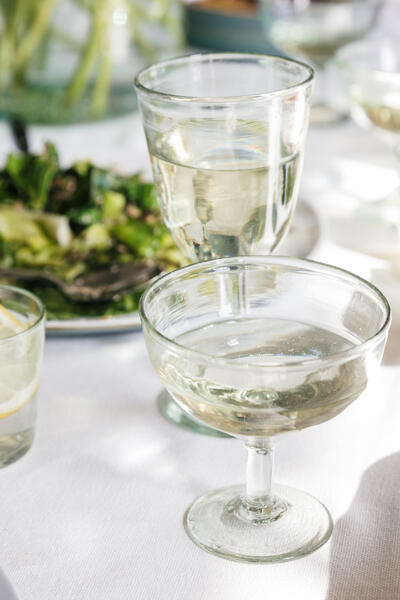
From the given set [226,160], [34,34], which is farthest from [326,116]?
[226,160]

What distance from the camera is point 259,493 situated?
2.09 ft

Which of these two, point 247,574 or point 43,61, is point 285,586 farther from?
point 43,61

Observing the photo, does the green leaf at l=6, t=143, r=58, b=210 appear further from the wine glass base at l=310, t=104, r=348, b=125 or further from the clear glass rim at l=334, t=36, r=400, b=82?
the wine glass base at l=310, t=104, r=348, b=125

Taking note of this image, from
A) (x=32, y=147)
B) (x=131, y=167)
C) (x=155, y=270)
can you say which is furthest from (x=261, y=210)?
(x=32, y=147)

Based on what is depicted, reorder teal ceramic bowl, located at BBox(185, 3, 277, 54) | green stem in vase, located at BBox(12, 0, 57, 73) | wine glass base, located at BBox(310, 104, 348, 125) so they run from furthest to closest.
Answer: teal ceramic bowl, located at BBox(185, 3, 277, 54)
wine glass base, located at BBox(310, 104, 348, 125)
green stem in vase, located at BBox(12, 0, 57, 73)

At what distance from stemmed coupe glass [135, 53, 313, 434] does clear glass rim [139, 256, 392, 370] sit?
0.40 ft

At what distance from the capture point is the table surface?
585 millimetres

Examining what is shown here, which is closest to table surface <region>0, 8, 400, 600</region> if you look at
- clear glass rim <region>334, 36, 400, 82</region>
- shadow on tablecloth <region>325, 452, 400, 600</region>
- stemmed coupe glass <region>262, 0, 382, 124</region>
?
shadow on tablecloth <region>325, 452, 400, 600</region>

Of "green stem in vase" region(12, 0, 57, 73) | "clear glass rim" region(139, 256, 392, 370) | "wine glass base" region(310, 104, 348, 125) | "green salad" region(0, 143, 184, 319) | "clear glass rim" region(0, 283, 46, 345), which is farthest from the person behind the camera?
"wine glass base" region(310, 104, 348, 125)

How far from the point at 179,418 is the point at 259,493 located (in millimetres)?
159

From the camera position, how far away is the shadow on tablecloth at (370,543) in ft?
1.89

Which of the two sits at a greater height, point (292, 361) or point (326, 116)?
point (292, 361)

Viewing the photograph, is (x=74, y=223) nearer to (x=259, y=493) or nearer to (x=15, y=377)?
(x=15, y=377)

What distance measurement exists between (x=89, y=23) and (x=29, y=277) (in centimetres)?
63
